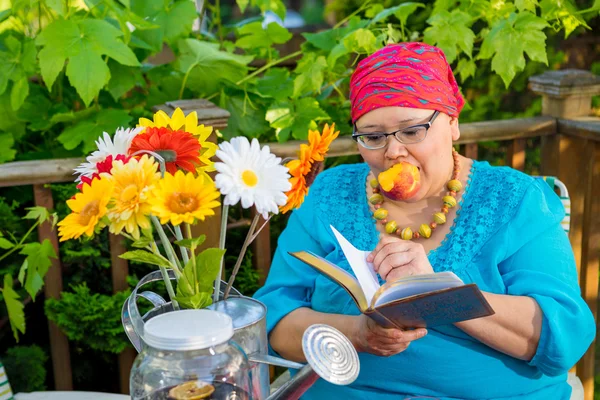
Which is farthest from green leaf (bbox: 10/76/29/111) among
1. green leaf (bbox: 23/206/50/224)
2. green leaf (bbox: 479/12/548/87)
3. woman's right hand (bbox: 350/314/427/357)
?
green leaf (bbox: 479/12/548/87)

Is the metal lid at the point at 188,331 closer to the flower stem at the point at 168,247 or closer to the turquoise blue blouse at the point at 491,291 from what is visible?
the flower stem at the point at 168,247

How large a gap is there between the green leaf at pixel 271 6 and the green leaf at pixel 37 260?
1074 mm

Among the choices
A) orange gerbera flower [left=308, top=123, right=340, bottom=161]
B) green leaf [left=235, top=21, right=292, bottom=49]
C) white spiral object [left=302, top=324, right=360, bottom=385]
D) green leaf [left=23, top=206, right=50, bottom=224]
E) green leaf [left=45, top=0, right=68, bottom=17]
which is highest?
green leaf [left=45, top=0, right=68, bottom=17]

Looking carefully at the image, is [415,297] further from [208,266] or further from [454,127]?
[454,127]

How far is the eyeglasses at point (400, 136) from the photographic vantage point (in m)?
1.66

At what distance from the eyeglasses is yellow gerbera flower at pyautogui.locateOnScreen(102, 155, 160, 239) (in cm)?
69

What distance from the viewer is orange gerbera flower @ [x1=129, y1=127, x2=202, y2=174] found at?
1197 mm

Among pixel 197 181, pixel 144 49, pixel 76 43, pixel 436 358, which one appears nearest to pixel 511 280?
pixel 436 358

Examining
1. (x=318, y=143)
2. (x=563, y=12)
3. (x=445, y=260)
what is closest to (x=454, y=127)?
(x=445, y=260)

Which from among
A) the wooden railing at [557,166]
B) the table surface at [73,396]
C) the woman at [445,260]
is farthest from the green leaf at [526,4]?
the table surface at [73,396]

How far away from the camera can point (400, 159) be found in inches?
66.6

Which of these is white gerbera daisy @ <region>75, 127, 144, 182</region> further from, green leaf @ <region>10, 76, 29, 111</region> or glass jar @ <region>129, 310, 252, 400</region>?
green leaf @ <region>10, 76, 29, 111</region>

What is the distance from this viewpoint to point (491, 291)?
1698 mm

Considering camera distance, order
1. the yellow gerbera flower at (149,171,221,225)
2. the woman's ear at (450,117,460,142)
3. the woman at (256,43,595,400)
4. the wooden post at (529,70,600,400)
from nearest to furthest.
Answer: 1. the yellow gerbera flower at (149,171,221,225)
2. the woman at (256,43,595,400)
3. the woman's ear at (450,117,460,142)
4. the wooden post at (529,70,600,400)
